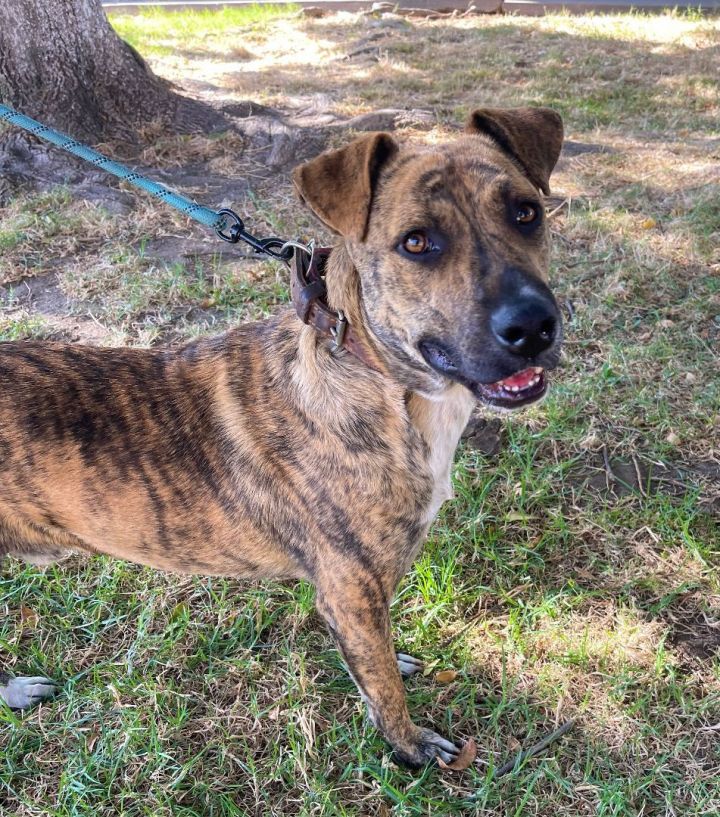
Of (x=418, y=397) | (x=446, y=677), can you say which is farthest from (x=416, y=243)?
(x=446, y=677)

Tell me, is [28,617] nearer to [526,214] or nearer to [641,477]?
[526,214]

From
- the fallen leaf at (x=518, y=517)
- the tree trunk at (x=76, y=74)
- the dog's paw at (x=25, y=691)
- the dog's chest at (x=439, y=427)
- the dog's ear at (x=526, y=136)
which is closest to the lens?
the dog's chest at (x=439, y=427)

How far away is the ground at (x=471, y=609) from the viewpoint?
248 centimetres

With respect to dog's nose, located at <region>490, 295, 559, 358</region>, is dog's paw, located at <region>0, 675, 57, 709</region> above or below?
below

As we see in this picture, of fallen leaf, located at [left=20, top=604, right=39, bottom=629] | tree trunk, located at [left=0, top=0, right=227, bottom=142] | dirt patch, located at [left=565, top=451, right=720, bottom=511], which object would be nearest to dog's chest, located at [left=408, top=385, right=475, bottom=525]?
dirt patch, located at [left=565, top=451, right=720, bottom=511]

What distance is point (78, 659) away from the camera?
293 cm

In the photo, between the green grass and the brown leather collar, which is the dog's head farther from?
the green grass

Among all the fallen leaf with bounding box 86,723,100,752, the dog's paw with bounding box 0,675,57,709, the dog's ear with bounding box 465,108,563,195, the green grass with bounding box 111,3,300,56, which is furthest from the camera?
the green grass with bounding box 111,3,300,56

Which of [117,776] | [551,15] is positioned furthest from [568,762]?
[551,15]

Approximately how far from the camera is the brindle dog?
83.9 inches

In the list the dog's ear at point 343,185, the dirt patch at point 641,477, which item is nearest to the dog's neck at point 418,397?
the dog's ear at point 343,185

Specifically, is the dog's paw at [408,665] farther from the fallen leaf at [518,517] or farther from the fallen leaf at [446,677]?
the fallen leaf at [518,517]

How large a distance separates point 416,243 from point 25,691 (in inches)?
94.5

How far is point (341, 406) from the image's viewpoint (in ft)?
7.55
